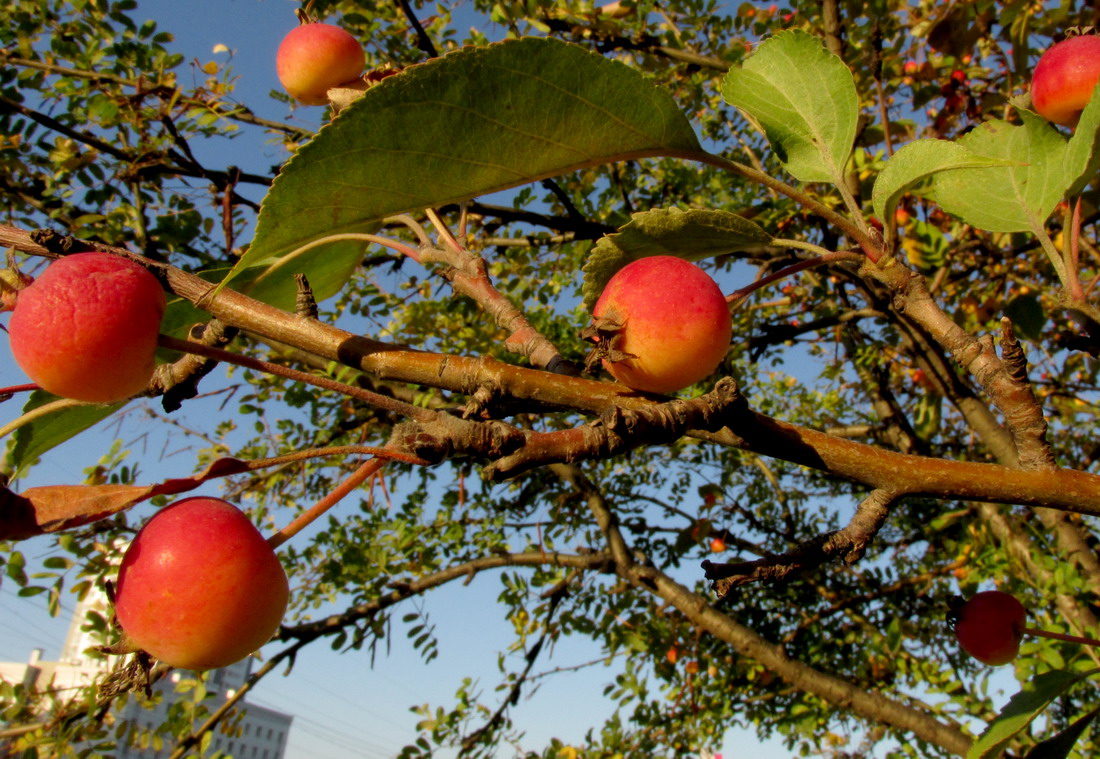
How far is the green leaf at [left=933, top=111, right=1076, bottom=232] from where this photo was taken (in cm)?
109

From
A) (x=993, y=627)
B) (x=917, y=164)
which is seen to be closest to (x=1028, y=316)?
(x=993, y=627)

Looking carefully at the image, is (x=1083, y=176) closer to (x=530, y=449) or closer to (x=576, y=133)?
(x=576, y=133)

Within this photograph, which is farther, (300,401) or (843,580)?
(843,580)

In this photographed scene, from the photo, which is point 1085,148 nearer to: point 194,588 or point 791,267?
point 791,267

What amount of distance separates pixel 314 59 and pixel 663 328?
3.24 feet

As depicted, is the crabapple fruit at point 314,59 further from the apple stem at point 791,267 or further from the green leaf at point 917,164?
the green leaf at point 917,164

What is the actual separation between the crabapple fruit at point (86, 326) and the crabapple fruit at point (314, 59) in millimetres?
779

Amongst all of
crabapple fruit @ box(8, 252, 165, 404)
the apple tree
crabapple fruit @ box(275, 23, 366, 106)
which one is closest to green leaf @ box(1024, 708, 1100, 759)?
the apple tree

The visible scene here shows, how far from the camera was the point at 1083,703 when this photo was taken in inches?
155

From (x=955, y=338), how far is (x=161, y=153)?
346 centimetres

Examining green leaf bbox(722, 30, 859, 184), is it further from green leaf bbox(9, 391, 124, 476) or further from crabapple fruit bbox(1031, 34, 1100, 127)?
green leaf bbox(9, 391, 124, 476)

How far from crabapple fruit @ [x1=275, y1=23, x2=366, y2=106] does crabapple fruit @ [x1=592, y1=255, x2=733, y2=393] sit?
0.86m

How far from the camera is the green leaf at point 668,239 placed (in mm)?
959

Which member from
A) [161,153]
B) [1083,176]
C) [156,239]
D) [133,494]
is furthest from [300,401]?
[1083,176]
